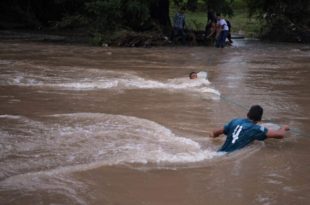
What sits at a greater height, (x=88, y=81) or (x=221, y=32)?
(x=221, y=32)

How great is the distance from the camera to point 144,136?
8.20 metres

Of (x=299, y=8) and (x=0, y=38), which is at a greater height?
(x=299, y=8)

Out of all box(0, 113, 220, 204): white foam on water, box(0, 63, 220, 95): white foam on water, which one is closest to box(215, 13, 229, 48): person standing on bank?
box(0, 63, 220, 95): white foam on water

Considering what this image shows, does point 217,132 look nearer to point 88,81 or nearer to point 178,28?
point 88,81

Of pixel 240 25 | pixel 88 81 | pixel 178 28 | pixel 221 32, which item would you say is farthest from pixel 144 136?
pixel 240 25

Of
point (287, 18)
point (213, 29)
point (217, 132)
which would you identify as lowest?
point (213, 29)

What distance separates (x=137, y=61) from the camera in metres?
18.4

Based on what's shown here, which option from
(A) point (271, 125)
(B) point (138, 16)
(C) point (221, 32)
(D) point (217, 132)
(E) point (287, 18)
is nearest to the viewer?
(D) point (217, 132)

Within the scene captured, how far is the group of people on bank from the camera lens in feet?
78.5

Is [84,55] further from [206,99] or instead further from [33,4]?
[33,4]

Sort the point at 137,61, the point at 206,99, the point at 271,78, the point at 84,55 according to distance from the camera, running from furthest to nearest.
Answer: the point at 84,55 < the point at 137,61 < the point at 271,78 < the point at 206,99

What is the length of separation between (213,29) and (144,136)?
17411mm

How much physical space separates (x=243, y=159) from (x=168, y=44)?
60.5 feet

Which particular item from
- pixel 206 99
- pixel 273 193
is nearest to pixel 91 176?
pixel 273 193
